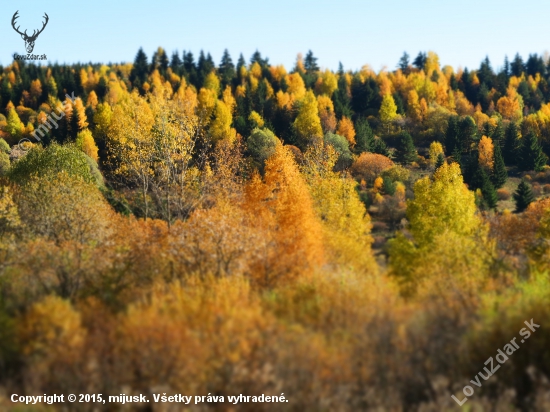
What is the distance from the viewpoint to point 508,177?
77.8 m

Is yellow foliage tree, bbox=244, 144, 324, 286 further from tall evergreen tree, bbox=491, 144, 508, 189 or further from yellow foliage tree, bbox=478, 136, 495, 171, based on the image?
yellow foliage tree, bbox=478, 136, 495, 171

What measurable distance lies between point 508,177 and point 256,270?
6838 centimetres

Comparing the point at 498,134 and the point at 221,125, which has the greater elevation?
the point at 221,125

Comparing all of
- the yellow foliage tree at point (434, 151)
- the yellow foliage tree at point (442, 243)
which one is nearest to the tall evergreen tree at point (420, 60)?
the yellow foliage tree at point (434, 151)

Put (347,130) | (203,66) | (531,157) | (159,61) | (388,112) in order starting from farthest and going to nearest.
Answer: (159,61)
(203,66)
(388,112)
(347,130)
(531,157)

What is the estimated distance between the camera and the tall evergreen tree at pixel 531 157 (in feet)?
258

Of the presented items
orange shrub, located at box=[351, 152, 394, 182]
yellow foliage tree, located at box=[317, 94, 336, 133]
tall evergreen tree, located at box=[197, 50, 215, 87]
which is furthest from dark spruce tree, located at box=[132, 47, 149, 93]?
orange shrub, located at box=[351, 152, 394, 182]

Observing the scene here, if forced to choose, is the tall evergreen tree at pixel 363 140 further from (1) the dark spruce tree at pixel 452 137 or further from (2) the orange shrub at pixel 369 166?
(1) the dark spruce tree at pixel 452 137

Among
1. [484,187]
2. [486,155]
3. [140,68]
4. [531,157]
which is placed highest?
[140,68]

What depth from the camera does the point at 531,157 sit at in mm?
79062

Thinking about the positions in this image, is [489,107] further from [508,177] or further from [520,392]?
[520,392]

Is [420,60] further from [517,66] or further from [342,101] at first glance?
[342,101]

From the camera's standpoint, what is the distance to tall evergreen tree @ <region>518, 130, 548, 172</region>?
258ft

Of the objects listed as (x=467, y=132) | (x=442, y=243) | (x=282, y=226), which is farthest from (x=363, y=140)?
(x=442, y=243)
